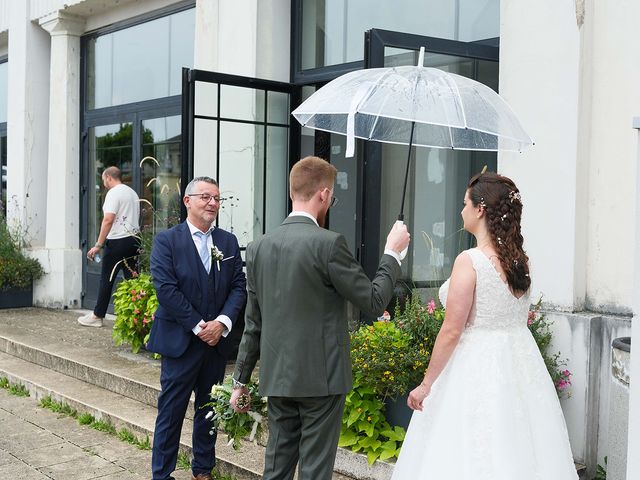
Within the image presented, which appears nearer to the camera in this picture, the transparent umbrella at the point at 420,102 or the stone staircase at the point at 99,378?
the transparent umbrella at the point at 420,102

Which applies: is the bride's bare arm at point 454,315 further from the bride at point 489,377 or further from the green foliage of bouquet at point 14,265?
the green foliage of bouquet at point 14,265

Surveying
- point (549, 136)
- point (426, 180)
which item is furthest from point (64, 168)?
point (549, 136)

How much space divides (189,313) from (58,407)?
2.98 meters

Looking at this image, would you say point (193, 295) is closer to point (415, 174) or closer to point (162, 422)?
point (162, 422)

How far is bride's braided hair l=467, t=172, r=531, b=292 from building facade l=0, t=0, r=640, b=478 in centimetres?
72

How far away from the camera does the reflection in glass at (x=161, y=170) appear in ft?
30.9

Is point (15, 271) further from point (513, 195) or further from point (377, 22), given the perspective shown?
point (513, 195)

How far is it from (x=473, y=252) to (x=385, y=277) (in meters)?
0.40

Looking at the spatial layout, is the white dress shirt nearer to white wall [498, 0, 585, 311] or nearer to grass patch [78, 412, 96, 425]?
white wall [498, 0, 585, 311]

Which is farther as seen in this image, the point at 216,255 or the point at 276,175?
the point at 276,175

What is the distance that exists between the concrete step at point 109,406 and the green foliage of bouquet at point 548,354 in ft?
6.01

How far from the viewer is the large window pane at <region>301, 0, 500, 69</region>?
20.4ft

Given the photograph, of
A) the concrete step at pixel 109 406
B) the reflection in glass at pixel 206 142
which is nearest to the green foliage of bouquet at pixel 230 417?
the concrete step at pixel 109 406

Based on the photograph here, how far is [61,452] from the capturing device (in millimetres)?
5727
